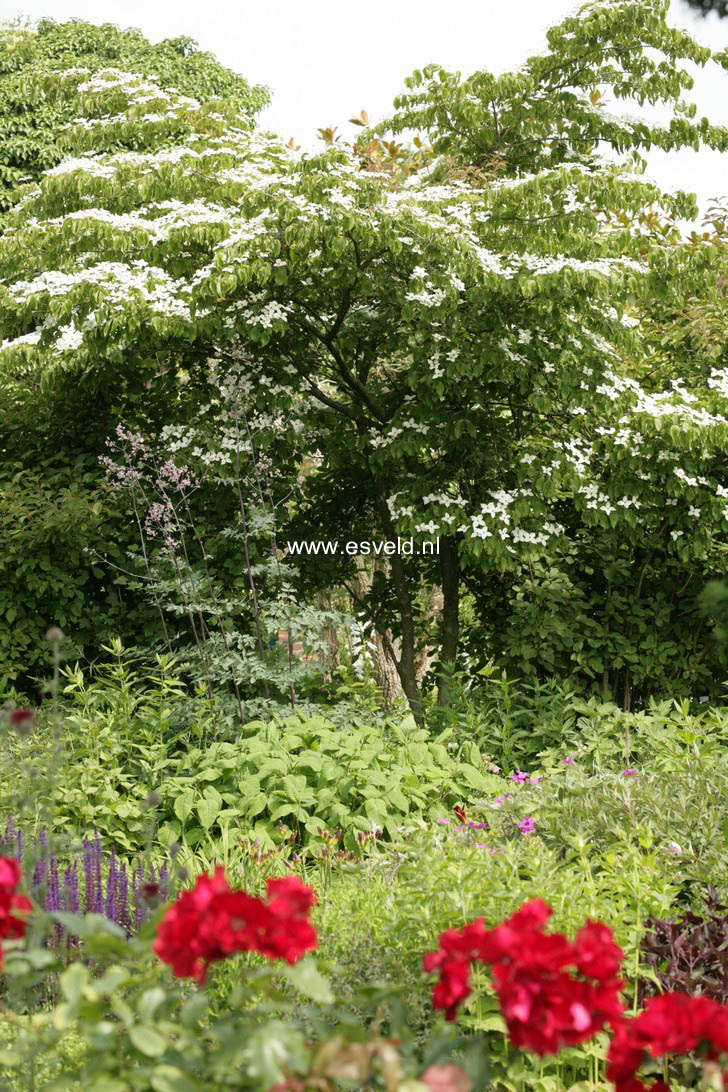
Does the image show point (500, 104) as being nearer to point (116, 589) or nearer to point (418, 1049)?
point (116, 589)

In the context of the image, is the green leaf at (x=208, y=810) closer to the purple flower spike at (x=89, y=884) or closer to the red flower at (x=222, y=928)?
the purple flower spike at (x=89, y=884)

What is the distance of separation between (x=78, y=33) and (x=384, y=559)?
36.3 feet

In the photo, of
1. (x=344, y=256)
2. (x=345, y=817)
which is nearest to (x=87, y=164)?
(x=344, y=256)

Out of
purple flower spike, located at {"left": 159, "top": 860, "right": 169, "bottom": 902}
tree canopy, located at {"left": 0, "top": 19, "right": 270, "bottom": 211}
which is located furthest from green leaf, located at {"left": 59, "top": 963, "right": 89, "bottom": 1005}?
tree canopy, located at {"left": 0, "top": 19, "right": 270, "bottom": 211}

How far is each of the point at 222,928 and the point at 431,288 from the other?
4.52m

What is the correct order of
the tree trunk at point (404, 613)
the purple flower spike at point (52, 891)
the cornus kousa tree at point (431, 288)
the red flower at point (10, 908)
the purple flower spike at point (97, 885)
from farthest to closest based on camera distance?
the tree trunk at point (404, 613), the cornus kousa tree at point (431, 288), the purple flower spike at point (97, 885), the purple flower spike at point (52, 891), the red flower at point (10, 908)

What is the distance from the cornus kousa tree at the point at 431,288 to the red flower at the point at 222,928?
12.3ft

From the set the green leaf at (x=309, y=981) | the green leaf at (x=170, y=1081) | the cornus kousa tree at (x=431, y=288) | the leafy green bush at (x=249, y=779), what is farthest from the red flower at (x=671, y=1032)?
the cornus kousa tree at (x=431, y=288)

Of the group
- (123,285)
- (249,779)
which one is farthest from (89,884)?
(123,285)

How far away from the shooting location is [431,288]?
5309 millimetres

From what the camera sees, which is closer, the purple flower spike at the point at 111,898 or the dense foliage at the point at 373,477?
the purple flower spike at the point at 111,898

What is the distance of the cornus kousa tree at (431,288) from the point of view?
16.1 ft

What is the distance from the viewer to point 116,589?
20.4 feet

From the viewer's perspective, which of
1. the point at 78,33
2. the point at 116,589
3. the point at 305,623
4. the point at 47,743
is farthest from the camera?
the point at 78,33
